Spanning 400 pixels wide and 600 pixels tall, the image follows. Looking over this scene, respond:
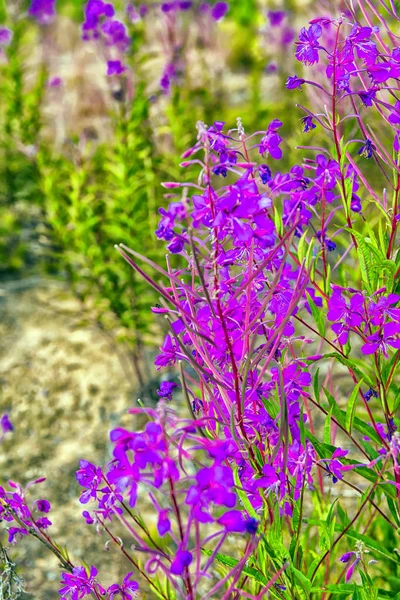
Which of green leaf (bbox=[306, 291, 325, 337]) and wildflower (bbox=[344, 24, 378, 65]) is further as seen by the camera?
green leaf (bbox=[306, 291, 325, 337])

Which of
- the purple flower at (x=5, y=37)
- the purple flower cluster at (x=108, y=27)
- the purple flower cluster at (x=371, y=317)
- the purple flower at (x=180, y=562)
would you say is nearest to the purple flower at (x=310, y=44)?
the purple flower cluster at (x=371, y=317)

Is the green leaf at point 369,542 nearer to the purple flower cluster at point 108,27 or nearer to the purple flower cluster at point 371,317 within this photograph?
the purple flower cluster at point 371,317

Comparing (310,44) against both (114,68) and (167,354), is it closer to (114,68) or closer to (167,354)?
(167,354)

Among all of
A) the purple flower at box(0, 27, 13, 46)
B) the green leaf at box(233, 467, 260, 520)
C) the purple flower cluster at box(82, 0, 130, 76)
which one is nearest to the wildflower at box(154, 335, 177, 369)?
the green leaf at box(233, 467, 260, 520)

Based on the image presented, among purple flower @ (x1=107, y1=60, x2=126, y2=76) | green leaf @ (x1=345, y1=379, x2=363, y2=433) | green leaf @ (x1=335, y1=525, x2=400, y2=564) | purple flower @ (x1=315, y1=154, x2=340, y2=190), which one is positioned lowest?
green leaf @ (x1=335, y1=525, x2=400, y2=564)

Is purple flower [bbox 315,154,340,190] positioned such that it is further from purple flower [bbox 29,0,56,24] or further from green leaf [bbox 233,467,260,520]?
purple flower [bbox 29,0,56,24]

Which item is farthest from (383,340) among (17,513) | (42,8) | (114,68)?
(42,8)

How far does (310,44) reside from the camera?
1.35 m

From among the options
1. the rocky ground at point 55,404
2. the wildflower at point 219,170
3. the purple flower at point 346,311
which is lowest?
the rocky ground at point 55,404

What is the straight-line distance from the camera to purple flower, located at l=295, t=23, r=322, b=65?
1.33m

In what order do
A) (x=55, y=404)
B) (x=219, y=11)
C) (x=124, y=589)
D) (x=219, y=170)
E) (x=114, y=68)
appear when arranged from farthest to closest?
(x=219, y=11)
(x=55, y=404)
(x=114, y=68)
(x=124, y=589)
(x=219, y=170)

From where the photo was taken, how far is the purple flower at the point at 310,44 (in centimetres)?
133

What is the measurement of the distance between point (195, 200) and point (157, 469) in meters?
0.45

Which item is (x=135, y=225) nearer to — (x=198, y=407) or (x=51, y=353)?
(x=51, y=353)
